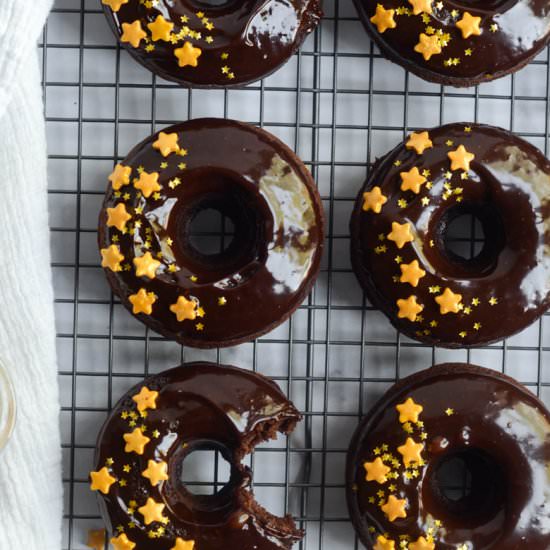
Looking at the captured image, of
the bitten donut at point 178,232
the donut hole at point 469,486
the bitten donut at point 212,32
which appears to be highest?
the bitten donut at point 212,32

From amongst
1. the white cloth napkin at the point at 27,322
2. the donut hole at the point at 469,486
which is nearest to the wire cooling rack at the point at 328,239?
the white cloth napkin at the point at 27,322

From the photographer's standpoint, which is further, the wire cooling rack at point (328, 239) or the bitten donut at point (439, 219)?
the wire cooling rack at point (328, 239)

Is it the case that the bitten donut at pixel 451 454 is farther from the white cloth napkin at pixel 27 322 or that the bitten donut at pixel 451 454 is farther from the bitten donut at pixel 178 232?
the white cloth napkin at pixel 27 322

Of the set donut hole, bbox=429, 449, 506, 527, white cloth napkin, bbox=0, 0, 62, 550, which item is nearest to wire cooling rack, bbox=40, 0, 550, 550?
white cloth napkin, bbox=0, 0, 62, 550

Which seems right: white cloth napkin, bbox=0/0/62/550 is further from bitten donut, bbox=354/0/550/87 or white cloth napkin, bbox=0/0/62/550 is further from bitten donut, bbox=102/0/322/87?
bitten donut, bbox=354/0/550/87

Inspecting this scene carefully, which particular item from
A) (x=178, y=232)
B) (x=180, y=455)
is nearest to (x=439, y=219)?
(x=178, y=232)
